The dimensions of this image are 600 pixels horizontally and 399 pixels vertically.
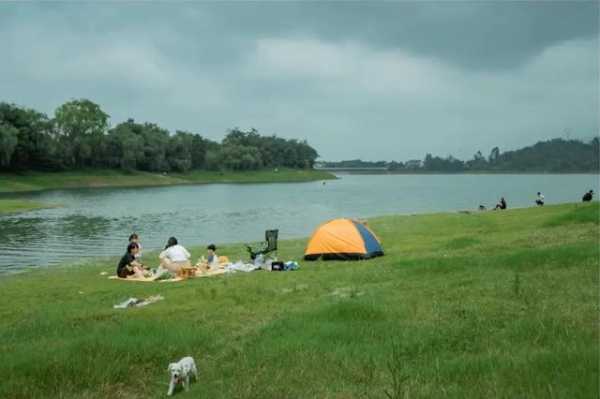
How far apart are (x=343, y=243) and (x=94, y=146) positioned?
106 m

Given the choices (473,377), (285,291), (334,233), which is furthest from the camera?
(334,233)

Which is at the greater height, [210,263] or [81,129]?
[81,129]

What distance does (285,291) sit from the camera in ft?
38.2

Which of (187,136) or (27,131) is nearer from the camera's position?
(27,131)

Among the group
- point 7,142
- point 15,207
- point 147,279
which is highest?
point 7,142

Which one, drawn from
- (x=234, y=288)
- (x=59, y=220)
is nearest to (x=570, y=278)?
(x=234, y=288)

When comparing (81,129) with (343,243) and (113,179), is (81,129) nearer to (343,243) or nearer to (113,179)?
(113,179)

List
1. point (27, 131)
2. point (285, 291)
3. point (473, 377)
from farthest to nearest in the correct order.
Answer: point (27, 131) → point (285, 291) → point (473, 377)

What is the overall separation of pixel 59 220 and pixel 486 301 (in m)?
38.3

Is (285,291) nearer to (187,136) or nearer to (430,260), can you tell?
(430,260)

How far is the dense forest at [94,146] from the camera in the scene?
9800cm

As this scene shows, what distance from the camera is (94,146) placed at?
113375 mm

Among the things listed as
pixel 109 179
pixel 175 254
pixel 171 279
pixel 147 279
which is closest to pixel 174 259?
pixel 175 254

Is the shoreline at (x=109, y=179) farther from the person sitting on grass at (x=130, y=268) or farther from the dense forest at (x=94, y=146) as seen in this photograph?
the person sitting on grass at (x=130, y=268)
